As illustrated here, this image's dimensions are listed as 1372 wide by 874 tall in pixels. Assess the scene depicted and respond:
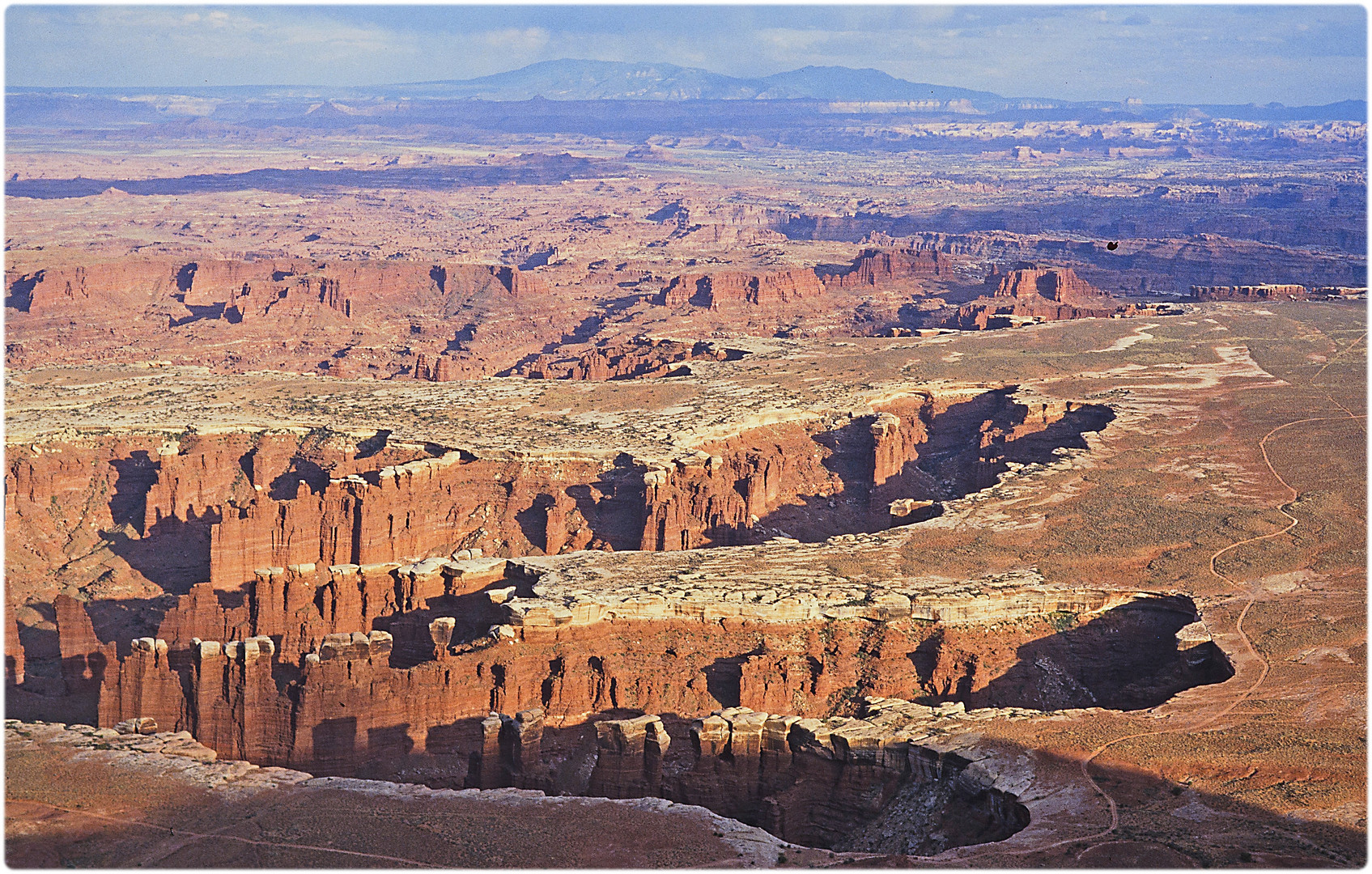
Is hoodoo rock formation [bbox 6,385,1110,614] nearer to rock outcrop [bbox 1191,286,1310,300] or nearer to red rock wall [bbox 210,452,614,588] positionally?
red rock wall [bbox 210,452,614,588]

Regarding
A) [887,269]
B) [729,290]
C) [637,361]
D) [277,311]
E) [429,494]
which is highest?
[887,269]

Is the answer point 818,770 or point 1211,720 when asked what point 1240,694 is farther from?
point 818,770

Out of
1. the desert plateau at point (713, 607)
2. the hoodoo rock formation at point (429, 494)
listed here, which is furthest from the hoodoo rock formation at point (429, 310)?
the hoodoo rock formation at point (429, 494)

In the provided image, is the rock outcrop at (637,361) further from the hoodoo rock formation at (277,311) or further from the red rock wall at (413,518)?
the red rock wall at (413,518)

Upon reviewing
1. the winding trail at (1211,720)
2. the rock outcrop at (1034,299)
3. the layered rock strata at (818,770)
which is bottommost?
the layered rock strata at (818,770)

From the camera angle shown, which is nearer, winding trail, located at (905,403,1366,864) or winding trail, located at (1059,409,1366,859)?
winding trail, located at (905,403,1366,864)

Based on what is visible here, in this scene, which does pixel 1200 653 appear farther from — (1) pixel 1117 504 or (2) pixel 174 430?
(2) pixel 174 430

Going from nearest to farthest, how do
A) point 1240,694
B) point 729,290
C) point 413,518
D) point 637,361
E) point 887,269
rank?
point 1240,694
point 413,518
point 637,361
point 729,290
point 887,269

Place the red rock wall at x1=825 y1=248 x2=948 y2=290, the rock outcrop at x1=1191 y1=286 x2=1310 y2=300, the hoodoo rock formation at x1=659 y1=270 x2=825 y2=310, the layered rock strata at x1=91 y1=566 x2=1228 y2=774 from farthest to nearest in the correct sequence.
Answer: the red rock wall at x1=825 y1=248 x2=948 y2=290
the hoodoo rock formation at x1=659 y1=270 x2=825 y2=310
the rock outcrop at x1=1191 y1=286 x2=1310 y2=300
the layered rock strata at x1=91 y1=566 x2=1228 y2=774

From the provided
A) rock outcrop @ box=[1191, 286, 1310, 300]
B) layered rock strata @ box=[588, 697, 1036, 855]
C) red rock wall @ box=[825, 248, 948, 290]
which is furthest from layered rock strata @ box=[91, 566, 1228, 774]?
red rock wall @ box=[825, 248, 948, 290]

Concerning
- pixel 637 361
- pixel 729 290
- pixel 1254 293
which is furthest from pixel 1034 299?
pixel 637 361

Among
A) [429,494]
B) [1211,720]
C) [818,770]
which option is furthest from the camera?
[429,494]
